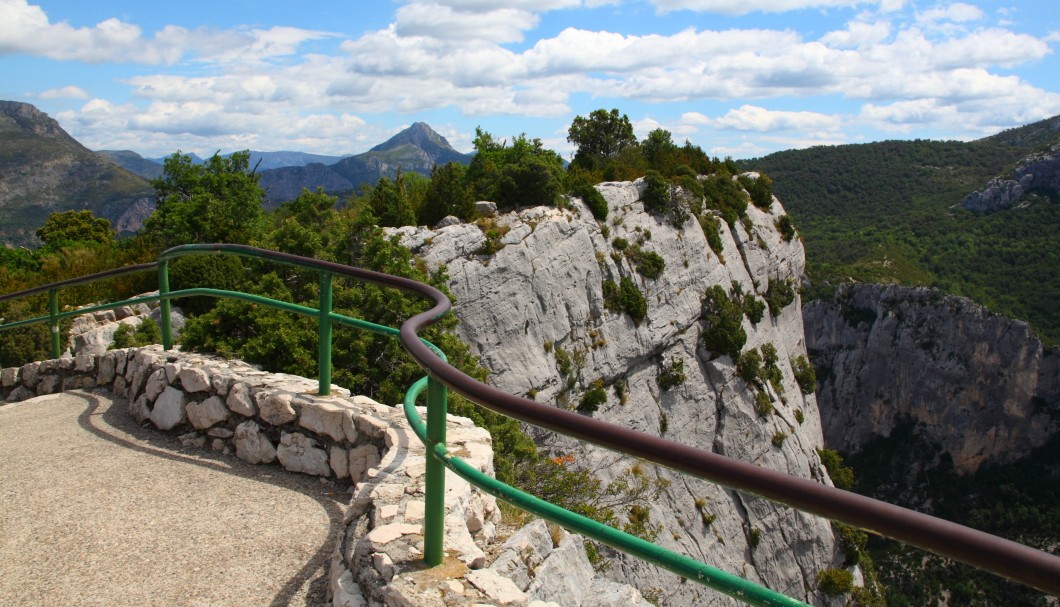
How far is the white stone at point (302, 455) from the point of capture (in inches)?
170

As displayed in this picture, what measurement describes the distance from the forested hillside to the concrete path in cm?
6341

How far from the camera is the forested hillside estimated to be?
6350 centimetres

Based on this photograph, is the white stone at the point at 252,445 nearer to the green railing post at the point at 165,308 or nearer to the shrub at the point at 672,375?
the green railing post at the point at 165,308

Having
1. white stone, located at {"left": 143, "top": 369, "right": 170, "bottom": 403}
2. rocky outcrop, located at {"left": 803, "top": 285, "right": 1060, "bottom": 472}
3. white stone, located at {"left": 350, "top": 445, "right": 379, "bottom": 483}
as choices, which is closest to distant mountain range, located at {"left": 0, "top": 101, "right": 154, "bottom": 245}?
rocky outcrop, located at {"left": 803, "top": 285, "right": 1060, "bottom": 472}

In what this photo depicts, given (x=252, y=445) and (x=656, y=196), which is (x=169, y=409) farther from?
(x=656, y=196)

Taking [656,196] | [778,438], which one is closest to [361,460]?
[656,196]

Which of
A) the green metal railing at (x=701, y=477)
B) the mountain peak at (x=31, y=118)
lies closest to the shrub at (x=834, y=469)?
the green metal railing at (x=701, y=477)

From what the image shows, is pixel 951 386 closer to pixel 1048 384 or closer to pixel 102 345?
pixel 1048 384

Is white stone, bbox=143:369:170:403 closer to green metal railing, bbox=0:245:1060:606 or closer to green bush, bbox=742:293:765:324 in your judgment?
green metal railing, bbox=0:245:1060:606

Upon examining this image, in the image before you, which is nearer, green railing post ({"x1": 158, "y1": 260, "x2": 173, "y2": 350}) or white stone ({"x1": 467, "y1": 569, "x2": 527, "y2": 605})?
white stone ({"x1": 467, "y1": 569, "x2": 527, "y2": 605})

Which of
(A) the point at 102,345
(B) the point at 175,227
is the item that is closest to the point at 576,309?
(B) the point at 175,227

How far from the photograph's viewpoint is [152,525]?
3.67 meters

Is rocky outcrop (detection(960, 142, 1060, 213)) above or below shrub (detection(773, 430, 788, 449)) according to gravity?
above

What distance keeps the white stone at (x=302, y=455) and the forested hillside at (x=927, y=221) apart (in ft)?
207
